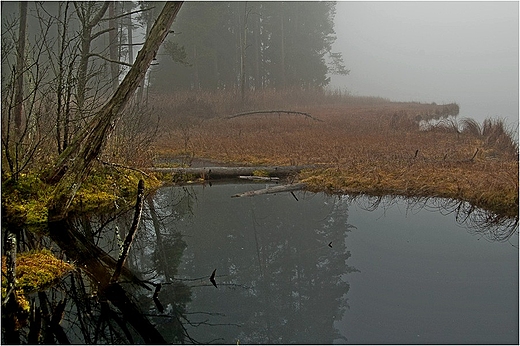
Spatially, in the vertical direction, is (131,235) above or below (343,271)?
above

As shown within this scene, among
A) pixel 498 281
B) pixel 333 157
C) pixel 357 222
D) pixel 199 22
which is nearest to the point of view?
pixel 498 281

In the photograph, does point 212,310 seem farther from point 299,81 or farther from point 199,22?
point 299,81

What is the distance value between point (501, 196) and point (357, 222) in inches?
96.0

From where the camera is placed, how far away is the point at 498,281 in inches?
204

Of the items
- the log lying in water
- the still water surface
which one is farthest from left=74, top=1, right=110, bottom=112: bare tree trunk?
the log lying in water

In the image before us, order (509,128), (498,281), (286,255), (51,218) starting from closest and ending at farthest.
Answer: (498,281)
(286,255)
(51,218)
(509,128)

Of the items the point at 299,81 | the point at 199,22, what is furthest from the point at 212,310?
the point at 299,81

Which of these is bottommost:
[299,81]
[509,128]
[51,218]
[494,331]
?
[494,331]

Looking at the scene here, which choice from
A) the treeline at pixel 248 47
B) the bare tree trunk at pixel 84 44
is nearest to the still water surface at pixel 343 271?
the bare tree trunk at pixel 84 44

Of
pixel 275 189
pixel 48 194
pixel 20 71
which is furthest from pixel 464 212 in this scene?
pixel 20 71

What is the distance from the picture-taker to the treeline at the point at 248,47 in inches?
1057

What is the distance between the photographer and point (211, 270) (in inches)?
217

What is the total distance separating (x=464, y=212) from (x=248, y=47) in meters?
24.5

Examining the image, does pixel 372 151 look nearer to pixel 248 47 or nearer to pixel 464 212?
pixel 464 212
